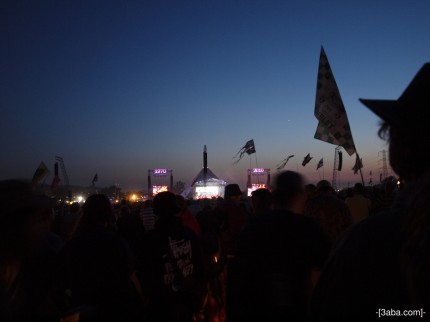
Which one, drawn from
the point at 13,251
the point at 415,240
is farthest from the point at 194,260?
the point at 415,240

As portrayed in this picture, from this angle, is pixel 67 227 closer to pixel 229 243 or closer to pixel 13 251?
pixel 229 243

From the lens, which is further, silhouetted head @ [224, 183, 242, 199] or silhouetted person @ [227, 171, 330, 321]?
silhouetted head @ [224, 183, 242, 199]

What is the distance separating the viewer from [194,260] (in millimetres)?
4312

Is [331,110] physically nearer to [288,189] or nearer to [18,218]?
[288,189]

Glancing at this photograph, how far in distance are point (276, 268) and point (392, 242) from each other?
6.37 feet

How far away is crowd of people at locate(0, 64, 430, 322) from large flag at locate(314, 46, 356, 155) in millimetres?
1633

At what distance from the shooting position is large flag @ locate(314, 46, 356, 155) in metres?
7.00

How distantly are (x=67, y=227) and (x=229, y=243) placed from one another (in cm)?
329

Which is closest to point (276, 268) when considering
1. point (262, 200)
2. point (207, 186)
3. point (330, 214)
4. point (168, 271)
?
point (168, 271)

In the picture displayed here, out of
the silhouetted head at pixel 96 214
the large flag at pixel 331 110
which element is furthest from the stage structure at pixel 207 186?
the silhouetted head at pixel 96 214

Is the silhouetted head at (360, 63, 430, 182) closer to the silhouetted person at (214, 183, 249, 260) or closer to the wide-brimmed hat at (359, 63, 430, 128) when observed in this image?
the wide-brimmed hat at (359, 63, 430, 128)

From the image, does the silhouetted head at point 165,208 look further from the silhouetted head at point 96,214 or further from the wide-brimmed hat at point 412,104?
the wide-brimmed hat at point 412,104

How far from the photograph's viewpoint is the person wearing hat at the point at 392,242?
1.19 metres

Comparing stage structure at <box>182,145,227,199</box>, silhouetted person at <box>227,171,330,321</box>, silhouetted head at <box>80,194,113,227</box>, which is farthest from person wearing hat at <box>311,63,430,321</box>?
stage structure at <box>182,145,227,199</box>
